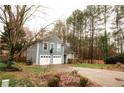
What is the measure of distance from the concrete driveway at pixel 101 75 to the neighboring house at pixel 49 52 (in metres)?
0.12

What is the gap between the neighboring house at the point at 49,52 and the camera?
3.68m

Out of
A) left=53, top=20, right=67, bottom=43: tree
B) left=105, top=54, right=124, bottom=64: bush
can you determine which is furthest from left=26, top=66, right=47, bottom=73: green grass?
left=105, top=54, right=124, bottom=64: bush

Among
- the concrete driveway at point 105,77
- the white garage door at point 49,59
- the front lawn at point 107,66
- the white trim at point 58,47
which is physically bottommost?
the concrete driveway at point 105,77

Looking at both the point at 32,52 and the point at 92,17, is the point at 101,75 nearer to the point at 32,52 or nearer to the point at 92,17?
the point at 92,17

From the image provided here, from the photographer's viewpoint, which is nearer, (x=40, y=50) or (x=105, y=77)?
(x=105, y=77)

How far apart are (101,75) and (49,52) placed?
0.86m

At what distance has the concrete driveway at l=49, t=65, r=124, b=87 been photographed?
3592 millimetres

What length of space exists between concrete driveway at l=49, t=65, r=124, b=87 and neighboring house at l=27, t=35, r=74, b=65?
0.39 ft

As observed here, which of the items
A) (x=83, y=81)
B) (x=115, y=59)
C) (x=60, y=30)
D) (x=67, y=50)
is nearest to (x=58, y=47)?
(x=67, y=50)

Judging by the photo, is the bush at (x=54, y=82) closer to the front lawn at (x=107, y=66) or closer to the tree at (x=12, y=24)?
the front lawn at (x=107, y=66)

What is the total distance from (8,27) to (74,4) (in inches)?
41.9

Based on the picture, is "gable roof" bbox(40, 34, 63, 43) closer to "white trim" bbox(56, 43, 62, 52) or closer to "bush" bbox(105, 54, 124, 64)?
"white trim" bbox(56, 43, 62, 52)

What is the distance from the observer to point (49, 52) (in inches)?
147

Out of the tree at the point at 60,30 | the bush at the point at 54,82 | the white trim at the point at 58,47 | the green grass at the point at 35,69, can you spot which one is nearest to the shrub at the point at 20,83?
the green grass at the point at 35,69
